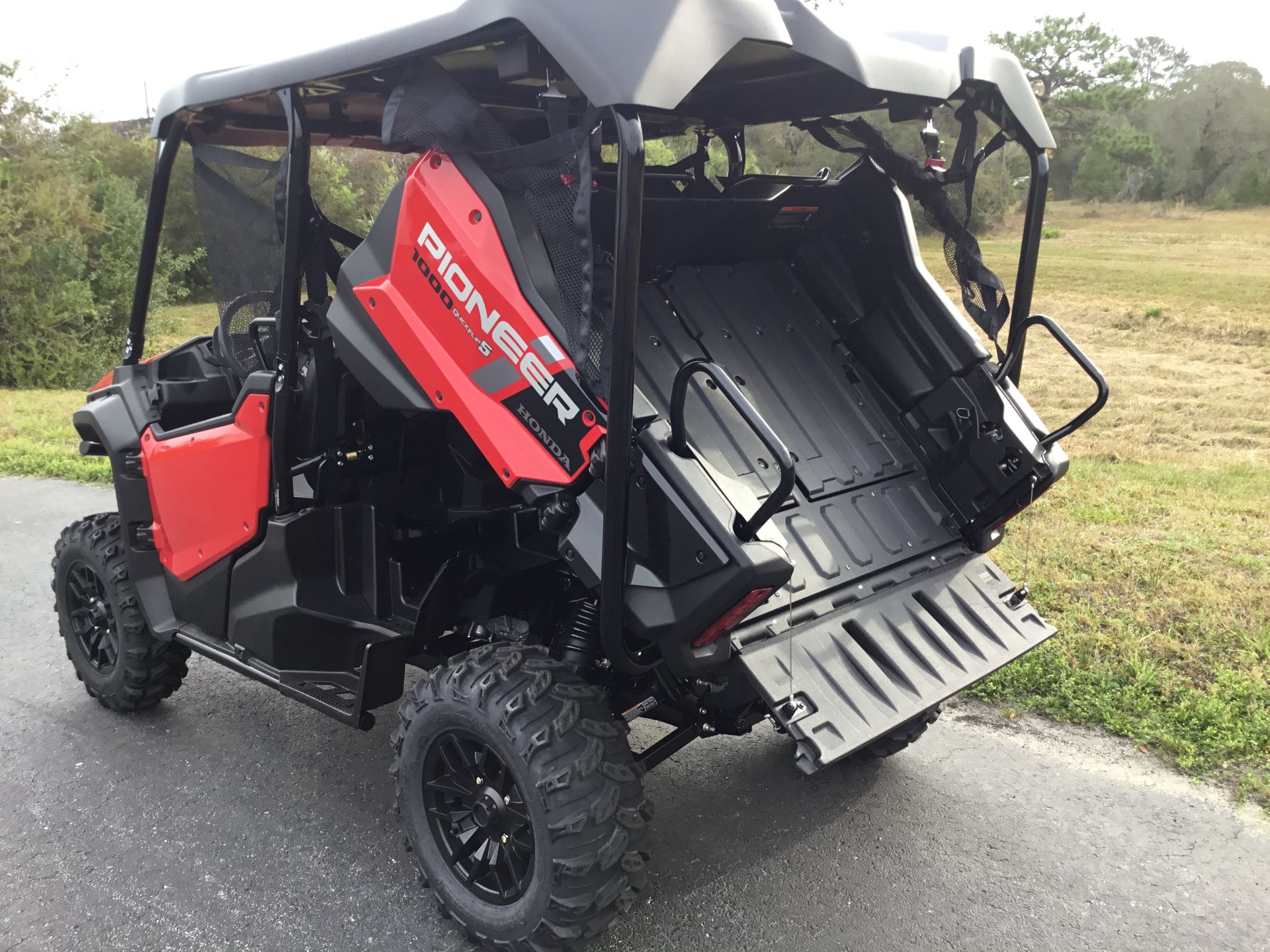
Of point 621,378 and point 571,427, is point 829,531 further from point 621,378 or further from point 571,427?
point 621,378

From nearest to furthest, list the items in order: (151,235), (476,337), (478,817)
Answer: (476,337) < (478,817) < (151,235)

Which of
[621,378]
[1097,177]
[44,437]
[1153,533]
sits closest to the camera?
[621,378]

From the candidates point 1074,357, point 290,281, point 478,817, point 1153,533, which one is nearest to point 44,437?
point 290,281

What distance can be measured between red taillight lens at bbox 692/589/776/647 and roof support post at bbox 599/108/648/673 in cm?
20

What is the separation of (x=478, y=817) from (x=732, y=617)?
906 millimetres

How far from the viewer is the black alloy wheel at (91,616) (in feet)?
13.8

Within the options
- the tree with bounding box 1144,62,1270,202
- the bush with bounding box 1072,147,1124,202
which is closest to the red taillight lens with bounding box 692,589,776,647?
the bush with bounding box 1072,147,1124,202

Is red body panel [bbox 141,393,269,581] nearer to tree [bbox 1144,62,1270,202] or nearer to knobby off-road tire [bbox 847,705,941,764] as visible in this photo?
knobby off-road tire [bbox 847,705,941,764]

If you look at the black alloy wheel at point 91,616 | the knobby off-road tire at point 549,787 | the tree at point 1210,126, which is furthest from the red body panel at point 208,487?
the tree at point 1210,126

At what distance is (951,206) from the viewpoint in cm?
344

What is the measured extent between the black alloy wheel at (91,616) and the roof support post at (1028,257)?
348cm

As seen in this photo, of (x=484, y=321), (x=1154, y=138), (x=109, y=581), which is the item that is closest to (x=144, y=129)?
(x=109, y=581)

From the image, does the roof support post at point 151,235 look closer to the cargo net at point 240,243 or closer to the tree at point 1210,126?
the cargo net at point 240,243

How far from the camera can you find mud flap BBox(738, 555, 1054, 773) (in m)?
2.67
